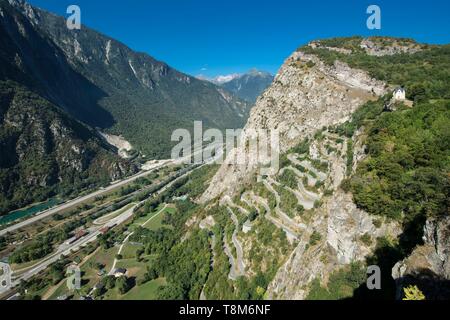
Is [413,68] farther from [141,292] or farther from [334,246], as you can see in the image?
[141,292]

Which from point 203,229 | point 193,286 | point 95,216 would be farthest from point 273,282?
point 95,216

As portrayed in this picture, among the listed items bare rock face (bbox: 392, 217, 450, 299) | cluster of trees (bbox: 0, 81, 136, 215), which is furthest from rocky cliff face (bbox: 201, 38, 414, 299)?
cluster of trees (bbox: 0, 81, 136, 215)

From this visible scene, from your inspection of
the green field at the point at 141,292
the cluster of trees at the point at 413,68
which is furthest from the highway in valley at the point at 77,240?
the cluster of trees at the point at 413,68

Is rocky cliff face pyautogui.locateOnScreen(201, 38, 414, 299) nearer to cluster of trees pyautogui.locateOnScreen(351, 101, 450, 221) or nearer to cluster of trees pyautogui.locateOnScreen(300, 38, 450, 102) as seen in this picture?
cluster of trees pyautogui.locateOnScreen(351, 101, 450, 221)

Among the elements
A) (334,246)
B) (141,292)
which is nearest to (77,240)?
(141,292)
